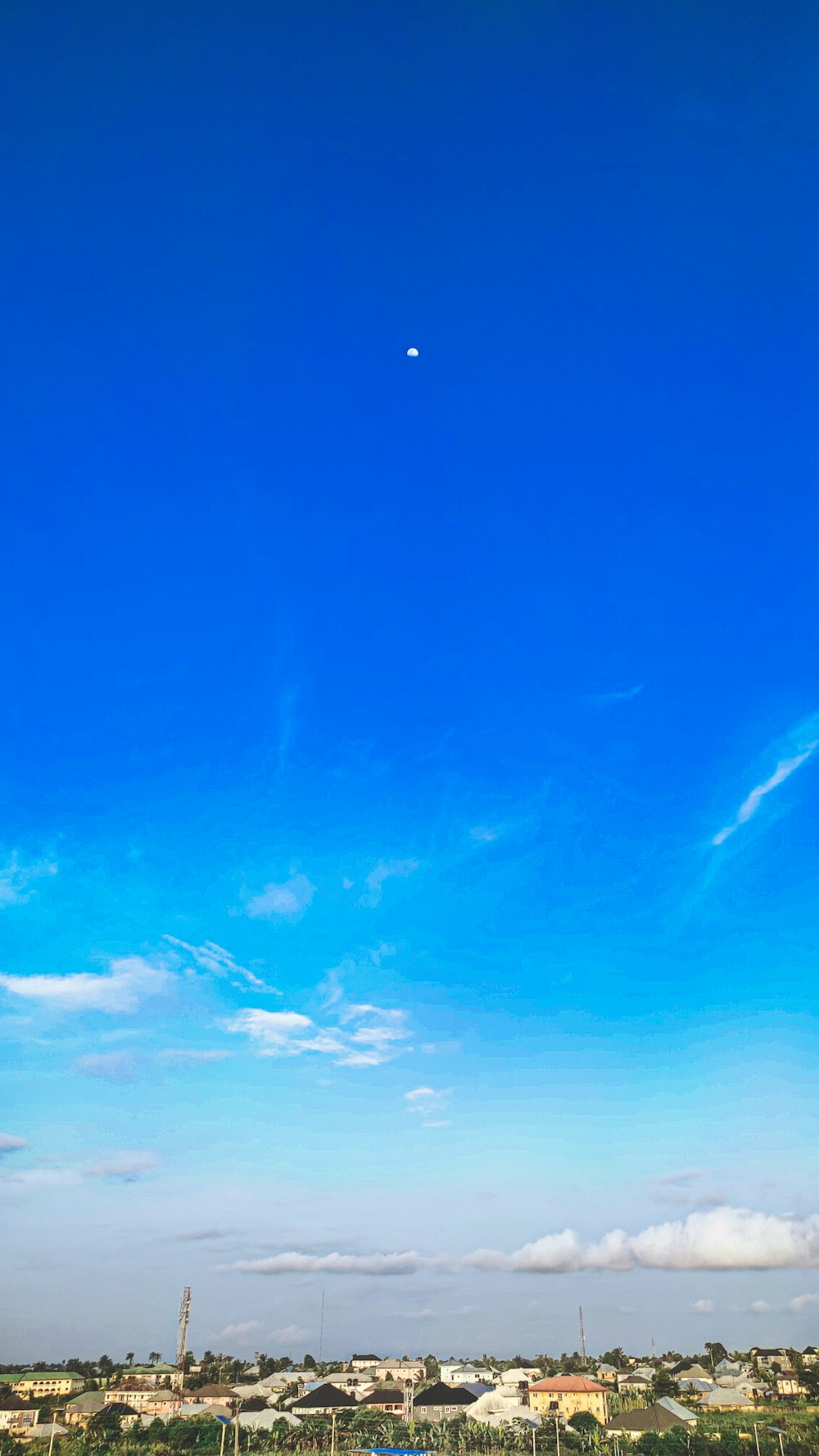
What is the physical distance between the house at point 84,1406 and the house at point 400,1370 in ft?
108

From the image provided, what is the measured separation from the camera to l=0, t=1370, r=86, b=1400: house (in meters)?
87.6

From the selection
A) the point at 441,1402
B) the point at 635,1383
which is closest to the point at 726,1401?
the point at 635,1383

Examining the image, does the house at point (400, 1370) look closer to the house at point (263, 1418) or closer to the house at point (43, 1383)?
the house at point (43, 1383)

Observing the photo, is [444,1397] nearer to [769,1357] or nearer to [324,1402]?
[324,1402]

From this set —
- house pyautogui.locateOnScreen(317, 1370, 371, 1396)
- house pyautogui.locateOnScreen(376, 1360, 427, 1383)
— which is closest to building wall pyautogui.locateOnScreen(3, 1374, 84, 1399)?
house pyautogui.locateOnScreen(317, 1370, 371, 1396)

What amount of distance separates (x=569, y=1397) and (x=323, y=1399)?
763 inches

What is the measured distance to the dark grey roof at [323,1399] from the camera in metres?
70.8

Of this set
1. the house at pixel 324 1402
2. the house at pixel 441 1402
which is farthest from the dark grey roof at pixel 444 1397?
the house at pixel 324 1402

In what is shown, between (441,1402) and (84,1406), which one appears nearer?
(441,1402)

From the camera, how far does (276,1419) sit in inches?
2420

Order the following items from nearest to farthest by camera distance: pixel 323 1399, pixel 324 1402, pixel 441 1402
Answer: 1. pixel 441 1402
2. pixel 324 1402
3. pixel 323 1399

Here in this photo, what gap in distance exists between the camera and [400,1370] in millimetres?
109500

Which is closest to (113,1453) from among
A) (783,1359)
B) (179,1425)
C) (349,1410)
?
(179,1425)

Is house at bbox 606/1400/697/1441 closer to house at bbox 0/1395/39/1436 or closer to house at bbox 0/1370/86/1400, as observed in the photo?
house at bbox 0/1395/39/1436
